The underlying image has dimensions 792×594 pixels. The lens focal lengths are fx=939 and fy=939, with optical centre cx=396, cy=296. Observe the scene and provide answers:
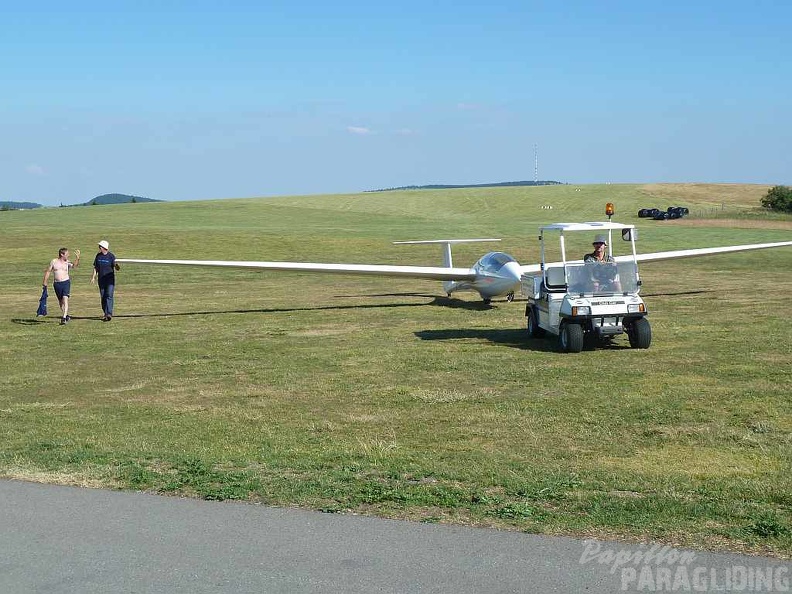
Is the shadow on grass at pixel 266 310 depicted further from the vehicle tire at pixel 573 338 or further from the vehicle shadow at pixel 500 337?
the vehicle tire at pixel 573 338

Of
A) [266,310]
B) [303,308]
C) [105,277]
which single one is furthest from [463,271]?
[105,277]

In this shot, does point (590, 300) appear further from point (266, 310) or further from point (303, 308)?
Result: point (266, 310)

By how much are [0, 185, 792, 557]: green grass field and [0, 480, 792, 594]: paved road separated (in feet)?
1.13

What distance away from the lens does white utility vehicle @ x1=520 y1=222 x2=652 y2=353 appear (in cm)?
1439

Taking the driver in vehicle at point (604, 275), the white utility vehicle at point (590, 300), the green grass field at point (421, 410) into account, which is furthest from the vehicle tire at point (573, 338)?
the driver in vehicle at point (604, 275)

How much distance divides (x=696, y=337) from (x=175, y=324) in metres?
10.6

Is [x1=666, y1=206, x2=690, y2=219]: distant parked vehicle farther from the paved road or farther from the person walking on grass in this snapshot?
the paved road

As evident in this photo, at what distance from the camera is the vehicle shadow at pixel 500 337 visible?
15633mm

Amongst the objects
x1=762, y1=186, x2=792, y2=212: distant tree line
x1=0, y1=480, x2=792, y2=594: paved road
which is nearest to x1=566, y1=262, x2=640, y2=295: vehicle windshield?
x1=0, y1=480, x2=792, y2=594: paved road

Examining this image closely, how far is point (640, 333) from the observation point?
14.5 m

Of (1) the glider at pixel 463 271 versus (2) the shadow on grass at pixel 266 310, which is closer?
(1) the glider at pixel 463 271

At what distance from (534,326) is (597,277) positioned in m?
1.74

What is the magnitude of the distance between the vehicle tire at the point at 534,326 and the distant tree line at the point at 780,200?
228 feet

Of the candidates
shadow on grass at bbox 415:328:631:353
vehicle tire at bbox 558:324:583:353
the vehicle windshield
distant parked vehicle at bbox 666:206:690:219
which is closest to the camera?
vehicle tire at bbox 558:324:583:353
